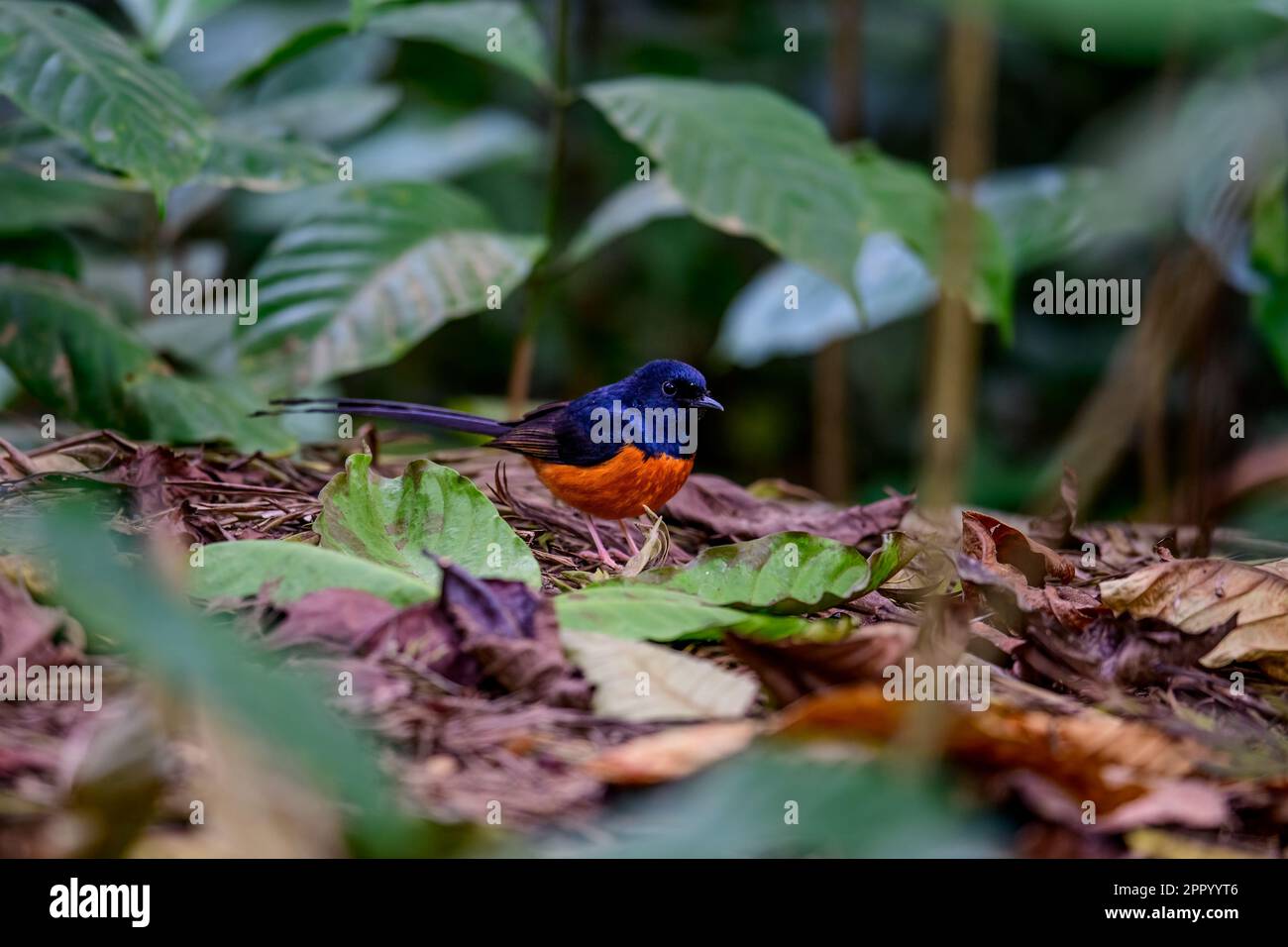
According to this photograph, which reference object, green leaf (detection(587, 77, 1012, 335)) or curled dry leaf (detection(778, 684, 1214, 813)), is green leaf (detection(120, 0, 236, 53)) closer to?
green leaf (detection(587, 77, 1012, 335))

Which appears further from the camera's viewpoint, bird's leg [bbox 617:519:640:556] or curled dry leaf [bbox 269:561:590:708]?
bird's leg [bbox 617:519:640:556]

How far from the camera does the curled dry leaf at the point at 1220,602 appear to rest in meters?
2.60

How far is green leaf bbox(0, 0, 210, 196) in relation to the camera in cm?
330

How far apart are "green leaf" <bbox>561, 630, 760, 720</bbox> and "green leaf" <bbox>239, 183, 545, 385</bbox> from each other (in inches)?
74.2

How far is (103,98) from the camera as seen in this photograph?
338 cm

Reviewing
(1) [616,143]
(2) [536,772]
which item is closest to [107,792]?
(2) [536,772]

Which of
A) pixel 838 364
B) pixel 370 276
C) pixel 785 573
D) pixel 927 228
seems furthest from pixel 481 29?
pixel 785 573

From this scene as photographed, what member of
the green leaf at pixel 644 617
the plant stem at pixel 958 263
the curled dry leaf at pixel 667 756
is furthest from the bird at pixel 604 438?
the plant stem at pixel 958 263

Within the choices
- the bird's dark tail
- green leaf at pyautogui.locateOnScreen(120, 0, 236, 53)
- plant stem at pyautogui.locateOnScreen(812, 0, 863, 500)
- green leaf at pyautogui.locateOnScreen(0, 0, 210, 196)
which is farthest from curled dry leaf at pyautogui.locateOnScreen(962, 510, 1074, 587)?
green leaf at pyautogui.locateOnScreen(120, 0, 236, 53)

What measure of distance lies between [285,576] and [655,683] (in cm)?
76

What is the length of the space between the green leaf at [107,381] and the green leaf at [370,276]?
208 mm

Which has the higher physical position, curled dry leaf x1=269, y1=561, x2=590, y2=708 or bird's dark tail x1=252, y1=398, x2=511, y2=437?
bird's dark tail x1=252, y1=398, x2=511, y2=437
